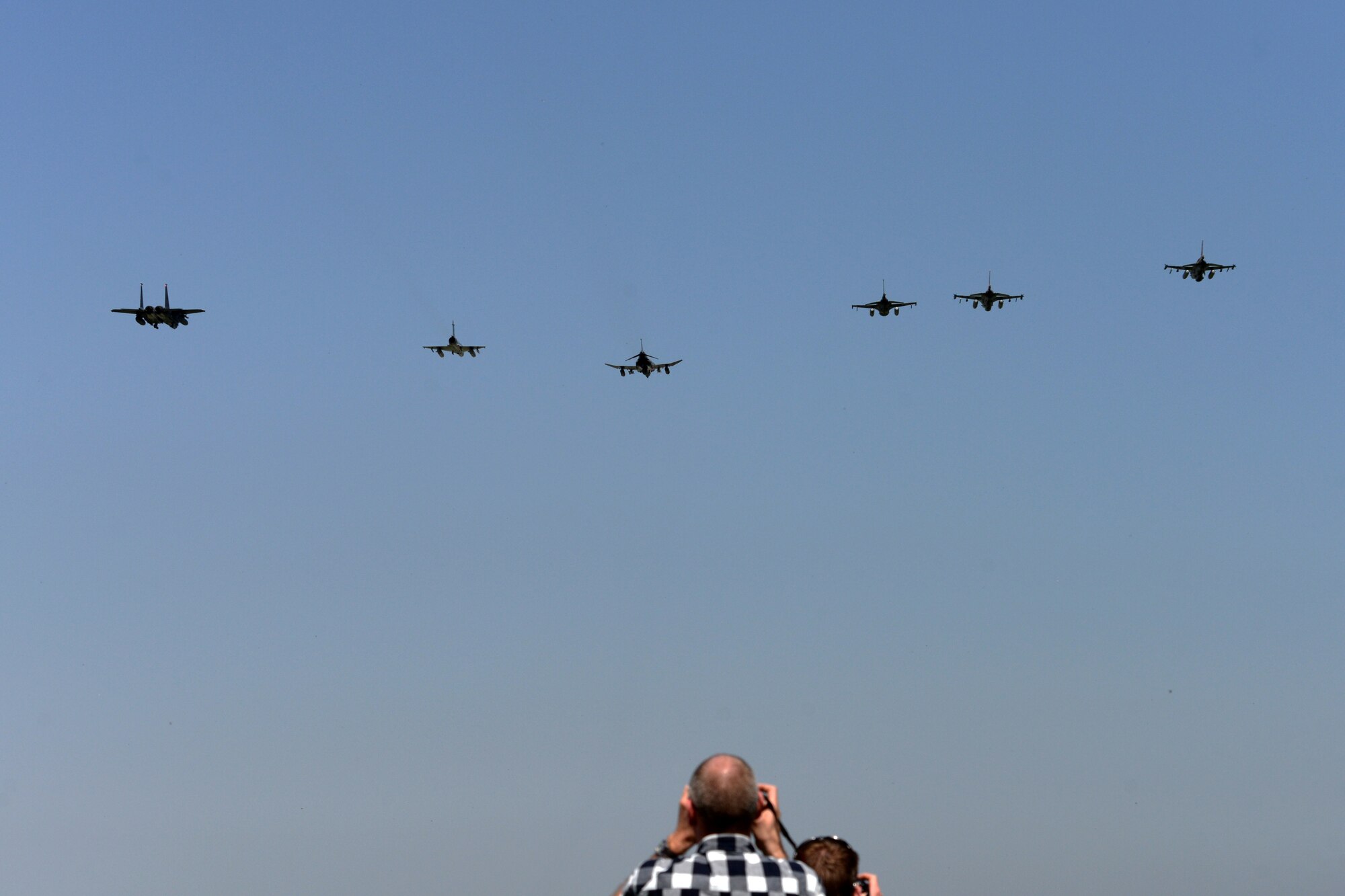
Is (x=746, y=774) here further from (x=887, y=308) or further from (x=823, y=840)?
(x=887, y=308)

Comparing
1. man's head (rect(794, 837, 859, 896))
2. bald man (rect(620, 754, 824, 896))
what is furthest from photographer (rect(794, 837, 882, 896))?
bald man (rect(620, 754, 824, 896))

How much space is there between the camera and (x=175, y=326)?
12612cm

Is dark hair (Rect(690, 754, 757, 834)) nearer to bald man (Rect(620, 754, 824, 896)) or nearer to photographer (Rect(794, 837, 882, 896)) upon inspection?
bald man (Rect(620, 754, 824, 896))

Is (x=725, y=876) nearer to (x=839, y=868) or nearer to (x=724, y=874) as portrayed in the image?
(x=724, y=874)

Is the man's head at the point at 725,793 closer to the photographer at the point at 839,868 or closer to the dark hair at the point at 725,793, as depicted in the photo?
the dark hair at the point at 725,793

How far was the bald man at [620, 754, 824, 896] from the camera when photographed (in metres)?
15.8

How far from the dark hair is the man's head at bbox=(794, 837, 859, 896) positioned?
1706 millimetres

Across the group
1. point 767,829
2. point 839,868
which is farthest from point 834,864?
point 767,829

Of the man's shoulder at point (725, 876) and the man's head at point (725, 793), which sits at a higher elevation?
the man's head at point (725, 793)

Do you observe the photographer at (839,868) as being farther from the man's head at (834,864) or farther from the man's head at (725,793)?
the man's head at (725,793)

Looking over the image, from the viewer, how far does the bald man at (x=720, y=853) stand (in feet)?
52.0

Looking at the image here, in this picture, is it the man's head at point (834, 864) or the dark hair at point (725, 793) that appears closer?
the dark hair at point (725, 793)

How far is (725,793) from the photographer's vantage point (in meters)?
16.3

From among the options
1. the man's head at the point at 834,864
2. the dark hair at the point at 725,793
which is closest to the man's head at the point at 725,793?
the dark hair at the point at 725,793
